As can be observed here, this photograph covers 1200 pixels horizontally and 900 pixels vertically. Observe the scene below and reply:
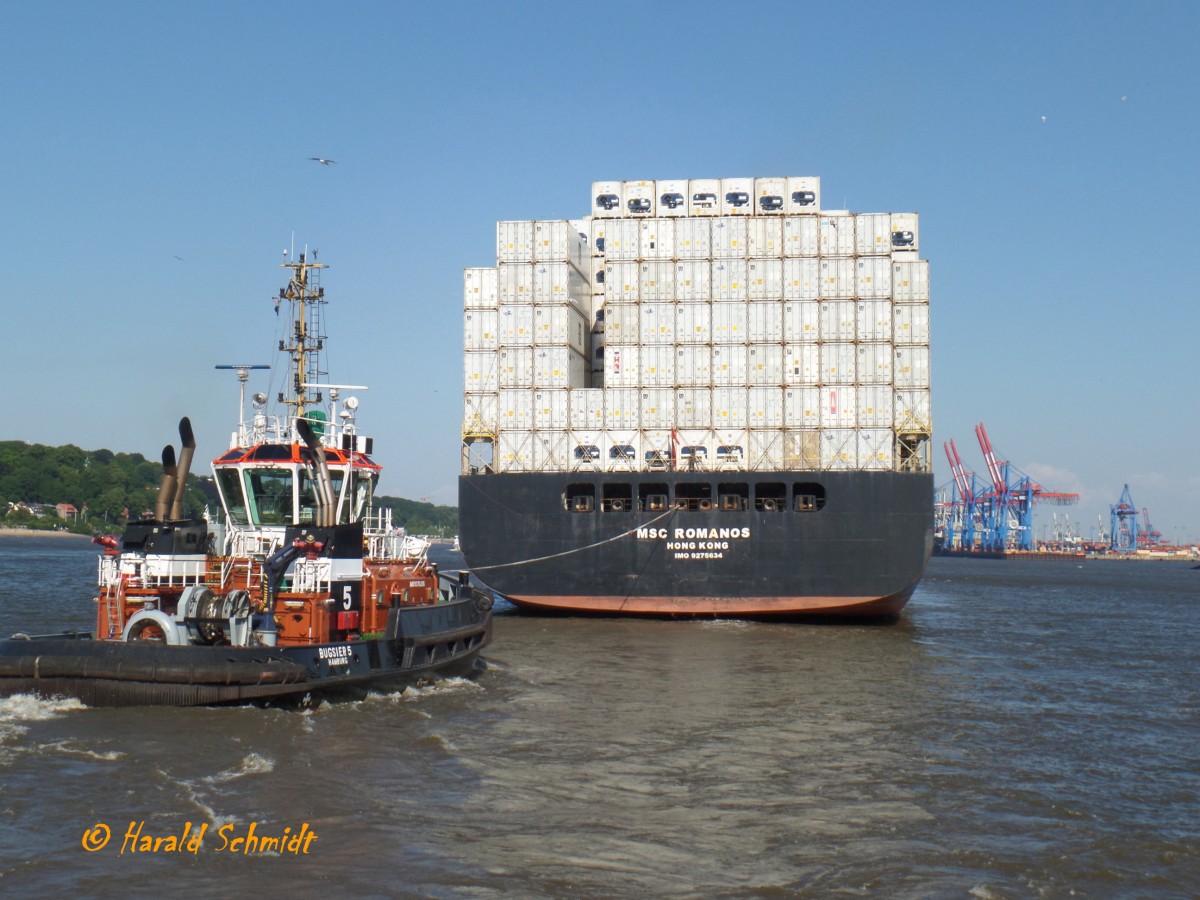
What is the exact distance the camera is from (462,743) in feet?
49.5

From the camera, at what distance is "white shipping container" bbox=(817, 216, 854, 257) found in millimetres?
35906

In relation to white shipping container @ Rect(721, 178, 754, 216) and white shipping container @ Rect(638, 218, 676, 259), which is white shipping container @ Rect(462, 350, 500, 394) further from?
white shipping container @ Rect(721, 178, 754, 216)

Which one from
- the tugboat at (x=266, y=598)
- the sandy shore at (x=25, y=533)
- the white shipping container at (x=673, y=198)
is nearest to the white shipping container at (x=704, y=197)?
the white shipping container at (x=673, y=198)

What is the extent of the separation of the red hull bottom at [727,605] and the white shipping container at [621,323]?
343 inches

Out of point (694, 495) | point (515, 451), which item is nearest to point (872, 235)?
point (694, 495)

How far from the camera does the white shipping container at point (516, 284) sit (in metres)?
36.9

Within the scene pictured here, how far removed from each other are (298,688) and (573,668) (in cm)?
845

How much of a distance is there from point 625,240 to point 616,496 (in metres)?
8.91

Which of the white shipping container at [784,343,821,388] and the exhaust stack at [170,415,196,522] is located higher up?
the white shipping container at [784,343,821,388]

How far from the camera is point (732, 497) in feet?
111

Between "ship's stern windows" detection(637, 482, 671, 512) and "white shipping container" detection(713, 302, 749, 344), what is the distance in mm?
5410

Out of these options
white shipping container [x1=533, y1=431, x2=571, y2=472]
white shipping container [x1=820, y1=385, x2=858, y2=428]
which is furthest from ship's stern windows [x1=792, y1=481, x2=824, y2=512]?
white shipping container [x1=533, y1=431, x2=571, y2=472]

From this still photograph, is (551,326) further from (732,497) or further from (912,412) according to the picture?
(912,412)

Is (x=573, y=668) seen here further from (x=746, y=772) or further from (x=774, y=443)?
(x=774, y=443)
